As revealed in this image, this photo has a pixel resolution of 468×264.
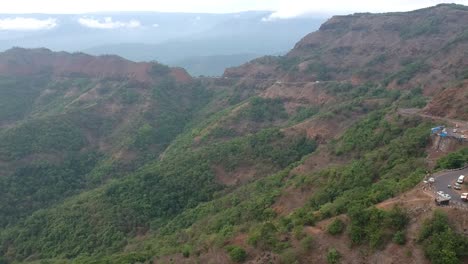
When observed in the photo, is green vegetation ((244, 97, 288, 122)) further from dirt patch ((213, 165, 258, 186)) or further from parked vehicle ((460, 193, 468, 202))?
parked vehicle ((460, 193, 468, 202))

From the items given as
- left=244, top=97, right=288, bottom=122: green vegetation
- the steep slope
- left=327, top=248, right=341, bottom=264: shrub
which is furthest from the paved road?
the steep slope

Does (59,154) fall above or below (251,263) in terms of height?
below

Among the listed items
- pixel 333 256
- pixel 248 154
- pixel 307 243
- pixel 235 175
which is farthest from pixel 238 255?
pixel 248 154

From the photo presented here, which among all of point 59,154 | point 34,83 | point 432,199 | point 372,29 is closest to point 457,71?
point 372,29

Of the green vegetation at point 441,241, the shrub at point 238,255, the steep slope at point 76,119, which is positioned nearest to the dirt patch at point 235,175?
the steep slope at point 76,119

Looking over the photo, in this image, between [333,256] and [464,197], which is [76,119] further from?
[464,197]

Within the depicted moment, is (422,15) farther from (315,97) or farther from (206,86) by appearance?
(206,86)
